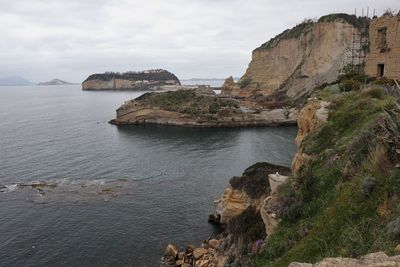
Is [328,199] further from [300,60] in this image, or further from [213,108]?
[300,60]

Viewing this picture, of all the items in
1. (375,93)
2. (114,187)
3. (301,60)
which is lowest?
(114,187)

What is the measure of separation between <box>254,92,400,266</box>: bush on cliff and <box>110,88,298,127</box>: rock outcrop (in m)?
76.0

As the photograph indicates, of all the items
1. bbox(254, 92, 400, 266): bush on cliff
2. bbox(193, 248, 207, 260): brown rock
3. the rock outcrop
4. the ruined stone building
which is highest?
the ruined stone building

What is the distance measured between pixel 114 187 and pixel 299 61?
89774mm

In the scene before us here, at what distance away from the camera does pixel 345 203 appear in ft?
36.6

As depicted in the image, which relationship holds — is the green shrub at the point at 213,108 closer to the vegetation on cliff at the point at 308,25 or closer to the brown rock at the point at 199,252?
the vegetation on cliff at the point at 308,25

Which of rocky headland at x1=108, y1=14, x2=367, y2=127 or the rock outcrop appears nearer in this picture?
the rock outcrop

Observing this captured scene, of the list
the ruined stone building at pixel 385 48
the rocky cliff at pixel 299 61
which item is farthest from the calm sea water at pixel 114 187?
the rocky cliff at pixel 299 61

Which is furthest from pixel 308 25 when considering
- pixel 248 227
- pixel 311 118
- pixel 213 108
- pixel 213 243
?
pixel 248 227

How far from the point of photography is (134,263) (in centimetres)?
2867

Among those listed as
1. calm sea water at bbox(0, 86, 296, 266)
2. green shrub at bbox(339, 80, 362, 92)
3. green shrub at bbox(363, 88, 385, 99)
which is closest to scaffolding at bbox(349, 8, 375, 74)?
green shrub at bbox(339, 80, 362, 92)

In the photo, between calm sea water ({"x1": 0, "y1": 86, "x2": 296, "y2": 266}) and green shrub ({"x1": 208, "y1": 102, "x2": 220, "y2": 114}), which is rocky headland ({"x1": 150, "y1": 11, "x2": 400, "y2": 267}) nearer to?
calm sea water ({"x1": 0, "y1": 86, "x2": 296, "y2": 266})

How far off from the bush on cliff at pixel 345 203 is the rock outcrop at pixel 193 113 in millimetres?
76042

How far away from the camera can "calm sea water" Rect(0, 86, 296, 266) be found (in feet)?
102
